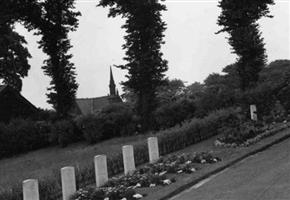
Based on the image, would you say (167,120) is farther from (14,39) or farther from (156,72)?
(14,39)

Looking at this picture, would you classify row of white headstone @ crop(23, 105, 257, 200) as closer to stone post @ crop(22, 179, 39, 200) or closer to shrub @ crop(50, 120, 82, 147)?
stone post @ crop(22, 179, 39, 200)

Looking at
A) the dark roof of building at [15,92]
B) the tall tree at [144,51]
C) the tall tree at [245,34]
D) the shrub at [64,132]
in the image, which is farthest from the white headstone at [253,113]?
the dark roof of building at [15,92]

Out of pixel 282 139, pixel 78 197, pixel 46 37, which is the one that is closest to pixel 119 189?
pixel 78 197

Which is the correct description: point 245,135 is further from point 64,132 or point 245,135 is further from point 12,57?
point 12,57

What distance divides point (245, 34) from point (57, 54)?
50.3ft

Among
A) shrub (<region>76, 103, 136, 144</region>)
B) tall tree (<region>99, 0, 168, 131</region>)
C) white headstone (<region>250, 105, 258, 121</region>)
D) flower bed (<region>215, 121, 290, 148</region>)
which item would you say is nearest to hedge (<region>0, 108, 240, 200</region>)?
white headstone (<region>250, 105, 258, 121</region>)

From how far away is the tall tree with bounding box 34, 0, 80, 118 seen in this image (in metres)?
35.2

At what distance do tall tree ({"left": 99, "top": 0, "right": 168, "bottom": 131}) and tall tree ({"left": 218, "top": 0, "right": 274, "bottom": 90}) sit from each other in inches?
199

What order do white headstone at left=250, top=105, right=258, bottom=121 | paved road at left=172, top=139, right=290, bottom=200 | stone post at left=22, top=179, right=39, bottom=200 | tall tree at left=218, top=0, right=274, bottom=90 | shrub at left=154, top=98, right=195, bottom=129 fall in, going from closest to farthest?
1. paved road at left=172, top=139, right=290, bottom=200
2. stone post at left=22, top=179, right=39, bottom=200
3. white headstone at left=250, top=105, right=258, bottom=121
4. tall tree at left=218, top=0, right=274, bottom=90
5. shrub at left=154, top=98, right=195, bottom=129

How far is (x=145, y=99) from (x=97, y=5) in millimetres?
7360

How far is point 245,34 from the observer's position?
2655cm

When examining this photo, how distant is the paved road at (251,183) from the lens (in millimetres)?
9242

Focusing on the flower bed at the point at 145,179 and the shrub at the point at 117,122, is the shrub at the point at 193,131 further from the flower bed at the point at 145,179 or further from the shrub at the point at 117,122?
the shrub at the point at 117,122

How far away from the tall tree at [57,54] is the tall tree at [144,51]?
6367 millimetres
